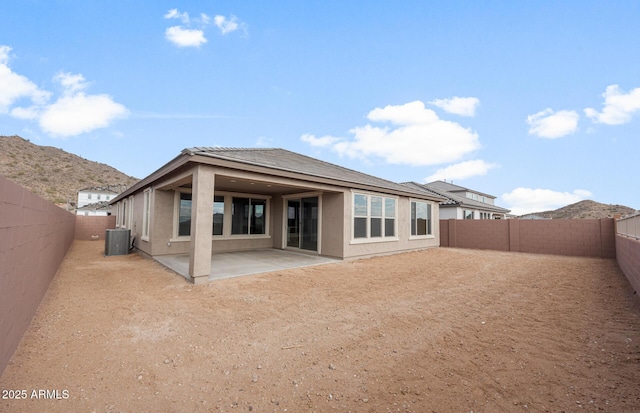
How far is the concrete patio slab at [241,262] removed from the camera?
23.7 ft

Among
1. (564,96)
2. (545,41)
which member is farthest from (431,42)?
(564,96)

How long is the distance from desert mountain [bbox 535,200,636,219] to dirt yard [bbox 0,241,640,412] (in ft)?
161

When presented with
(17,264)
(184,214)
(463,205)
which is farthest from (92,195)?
(463,205)

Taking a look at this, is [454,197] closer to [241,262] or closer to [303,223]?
[303,223]

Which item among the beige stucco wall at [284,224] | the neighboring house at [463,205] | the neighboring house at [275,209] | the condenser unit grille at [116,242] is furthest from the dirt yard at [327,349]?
the neighboring house at [463,205]

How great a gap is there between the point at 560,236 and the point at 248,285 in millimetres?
14002

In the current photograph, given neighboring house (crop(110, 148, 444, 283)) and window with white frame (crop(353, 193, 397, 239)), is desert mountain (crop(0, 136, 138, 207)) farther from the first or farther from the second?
window with white frame (crop(353, 193, 397, 239))

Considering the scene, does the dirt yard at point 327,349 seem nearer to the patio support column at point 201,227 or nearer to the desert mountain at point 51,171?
the patio support column at point 201,227

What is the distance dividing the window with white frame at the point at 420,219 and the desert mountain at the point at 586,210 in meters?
41.2

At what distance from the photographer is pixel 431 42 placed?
37.7ft

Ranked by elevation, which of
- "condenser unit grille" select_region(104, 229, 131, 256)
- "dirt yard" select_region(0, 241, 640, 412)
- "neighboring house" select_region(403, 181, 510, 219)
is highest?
"neighboring house" select_region(403, 181, 510, 219)

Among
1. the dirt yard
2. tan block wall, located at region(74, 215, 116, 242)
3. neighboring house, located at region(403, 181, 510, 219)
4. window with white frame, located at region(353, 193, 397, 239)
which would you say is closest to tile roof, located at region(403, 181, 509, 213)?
neighboring house, located at region(403, 181, 510, 219)

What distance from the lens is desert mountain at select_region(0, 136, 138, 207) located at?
36.0m

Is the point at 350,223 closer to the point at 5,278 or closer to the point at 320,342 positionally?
the point at 320,342
